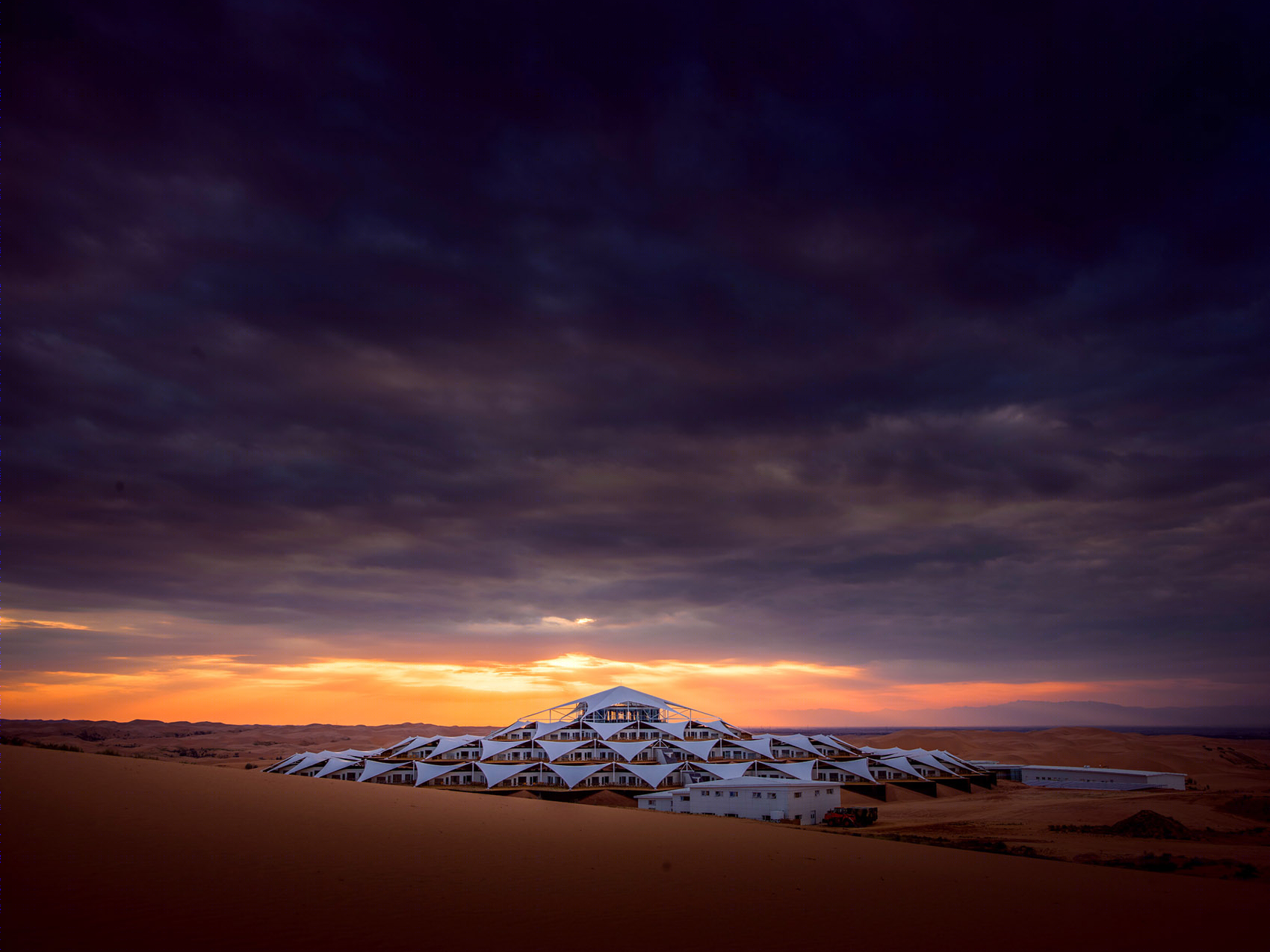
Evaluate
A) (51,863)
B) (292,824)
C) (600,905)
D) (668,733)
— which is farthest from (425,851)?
(668,733)

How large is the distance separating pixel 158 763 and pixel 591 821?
19.6 m

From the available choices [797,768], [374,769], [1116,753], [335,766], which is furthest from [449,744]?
[1116,753]

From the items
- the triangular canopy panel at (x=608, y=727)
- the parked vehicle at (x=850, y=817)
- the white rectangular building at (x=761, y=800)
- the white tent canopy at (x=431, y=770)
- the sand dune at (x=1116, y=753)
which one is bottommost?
the parked vehicle at (x=850, y=817)

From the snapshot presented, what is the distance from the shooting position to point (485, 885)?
16.1 metres

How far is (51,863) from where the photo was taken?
14.4 metres

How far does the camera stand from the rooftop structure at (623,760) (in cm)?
6369

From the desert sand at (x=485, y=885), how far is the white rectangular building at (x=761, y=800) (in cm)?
1991

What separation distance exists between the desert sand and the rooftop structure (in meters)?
33.0

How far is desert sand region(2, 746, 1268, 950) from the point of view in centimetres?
1245

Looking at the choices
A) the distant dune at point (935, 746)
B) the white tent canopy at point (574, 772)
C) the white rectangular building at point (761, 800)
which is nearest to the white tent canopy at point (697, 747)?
the white tent canopy at point (574, 772)

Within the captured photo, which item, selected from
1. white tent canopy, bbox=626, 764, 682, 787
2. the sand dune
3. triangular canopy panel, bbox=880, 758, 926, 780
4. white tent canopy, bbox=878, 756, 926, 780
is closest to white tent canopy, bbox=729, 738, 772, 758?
white tent canopy, bbox=878, 756, 926, 780

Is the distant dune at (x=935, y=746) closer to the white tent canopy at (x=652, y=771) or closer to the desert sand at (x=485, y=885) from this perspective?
the white tent canopy at (x=652, y=771)

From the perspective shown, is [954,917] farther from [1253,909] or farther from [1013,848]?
[1013,848]

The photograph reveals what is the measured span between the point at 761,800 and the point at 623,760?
22.6 m
